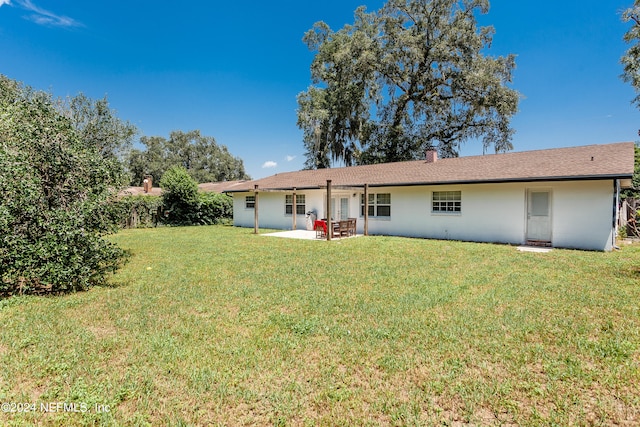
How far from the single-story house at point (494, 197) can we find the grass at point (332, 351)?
453cm

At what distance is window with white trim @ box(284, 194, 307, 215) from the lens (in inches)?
716

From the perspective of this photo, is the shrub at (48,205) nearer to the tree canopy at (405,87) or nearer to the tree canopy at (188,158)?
the tree canopy at (405,87)

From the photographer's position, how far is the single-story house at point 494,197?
34.1 feet

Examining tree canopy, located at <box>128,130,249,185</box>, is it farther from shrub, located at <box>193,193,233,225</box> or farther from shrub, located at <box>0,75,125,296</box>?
shrub, located at <box>0,75,125,296</box>

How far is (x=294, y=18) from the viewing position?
1087 inches

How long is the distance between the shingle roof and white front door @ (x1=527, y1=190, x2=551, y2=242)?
92 cm

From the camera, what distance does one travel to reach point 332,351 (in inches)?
138

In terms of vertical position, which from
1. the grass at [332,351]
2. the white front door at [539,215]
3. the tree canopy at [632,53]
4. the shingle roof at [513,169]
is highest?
the tree canopy at [632,53]

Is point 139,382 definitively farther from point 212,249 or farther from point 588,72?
point 588,72

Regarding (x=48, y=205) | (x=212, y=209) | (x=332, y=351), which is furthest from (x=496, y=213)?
(x=212, y=209)

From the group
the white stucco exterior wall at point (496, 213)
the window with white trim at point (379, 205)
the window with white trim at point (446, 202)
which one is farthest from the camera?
the window with white trim at point (379, 205)

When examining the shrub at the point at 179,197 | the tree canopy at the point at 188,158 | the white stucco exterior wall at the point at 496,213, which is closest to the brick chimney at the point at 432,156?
the white stucco exterior wall at the point at 496,213

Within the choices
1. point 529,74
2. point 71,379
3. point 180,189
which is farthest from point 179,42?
point 529,74

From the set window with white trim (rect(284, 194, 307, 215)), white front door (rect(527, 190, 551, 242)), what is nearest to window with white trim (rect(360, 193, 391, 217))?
window with white trim (rect(284, 194, 307, 215))
